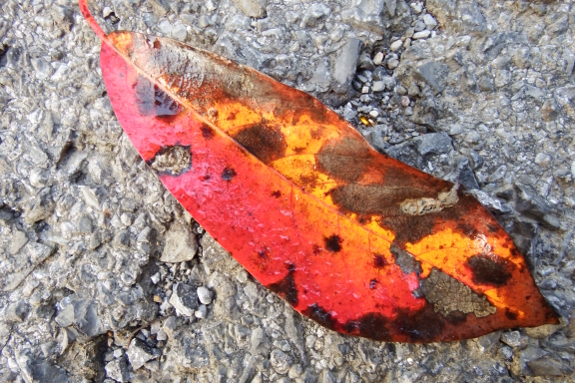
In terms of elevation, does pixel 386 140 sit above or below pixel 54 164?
above

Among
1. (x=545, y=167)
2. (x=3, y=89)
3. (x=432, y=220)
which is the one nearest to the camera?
(x=432, y=220)

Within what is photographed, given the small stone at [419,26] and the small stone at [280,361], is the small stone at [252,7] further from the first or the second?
the small stone at [280,361]

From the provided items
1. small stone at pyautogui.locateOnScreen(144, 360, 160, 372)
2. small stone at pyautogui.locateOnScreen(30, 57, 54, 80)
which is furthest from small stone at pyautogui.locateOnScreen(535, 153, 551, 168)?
small stone at pyautogui.locateOnScreen(30, 57, 54, 80)

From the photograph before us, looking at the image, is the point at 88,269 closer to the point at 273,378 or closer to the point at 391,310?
the point at 273,378

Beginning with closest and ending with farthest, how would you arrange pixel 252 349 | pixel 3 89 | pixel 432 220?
pixel 432 220
pixel 252 349
pixel 3 89

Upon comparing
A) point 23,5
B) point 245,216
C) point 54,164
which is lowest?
point 54,164

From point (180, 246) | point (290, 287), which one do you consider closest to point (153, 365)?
point (180, 246)

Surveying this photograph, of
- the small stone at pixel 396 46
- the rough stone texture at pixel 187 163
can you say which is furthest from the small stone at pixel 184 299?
the small stone at pixel 396 46

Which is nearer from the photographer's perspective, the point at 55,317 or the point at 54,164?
the point at 55,317

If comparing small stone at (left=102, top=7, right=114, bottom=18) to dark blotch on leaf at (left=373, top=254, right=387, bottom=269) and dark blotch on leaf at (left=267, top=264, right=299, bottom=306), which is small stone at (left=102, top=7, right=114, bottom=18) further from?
dark blotch on leaf at (left=373, top=254, right=387, bottom=269)

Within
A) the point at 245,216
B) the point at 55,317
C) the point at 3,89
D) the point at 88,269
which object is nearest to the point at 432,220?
the point at 245,216
